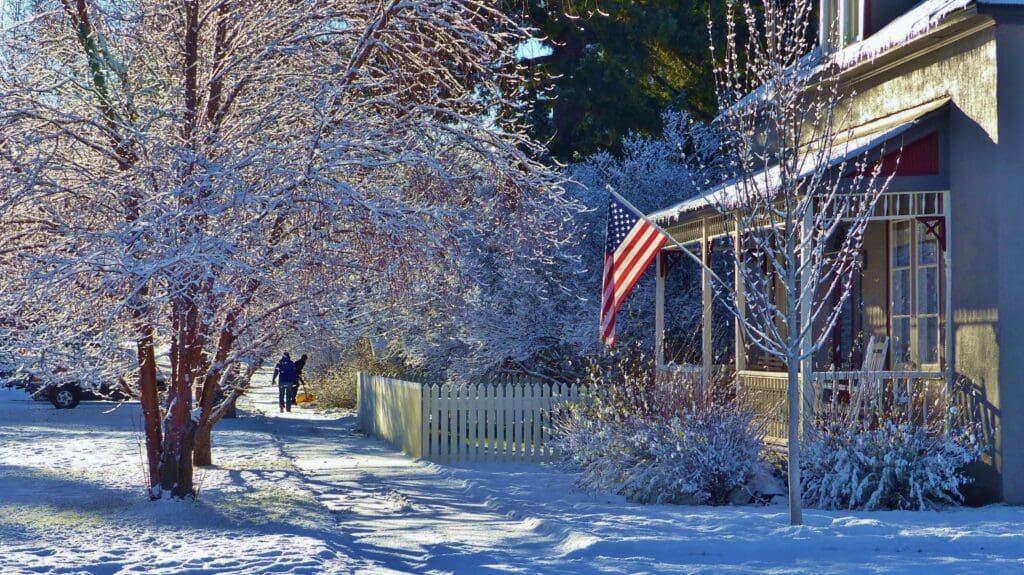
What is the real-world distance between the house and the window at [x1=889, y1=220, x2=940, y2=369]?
20mm


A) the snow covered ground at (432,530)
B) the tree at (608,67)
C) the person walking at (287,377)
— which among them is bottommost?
the snow covered ground at (432,530)

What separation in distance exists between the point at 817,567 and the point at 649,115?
1738cm

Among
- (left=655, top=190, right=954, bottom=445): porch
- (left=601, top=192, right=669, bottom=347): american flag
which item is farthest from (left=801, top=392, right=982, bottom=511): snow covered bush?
(left=601, top=192, right=669, bottom=347): american flag

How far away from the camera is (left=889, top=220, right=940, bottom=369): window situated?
13.8 meters

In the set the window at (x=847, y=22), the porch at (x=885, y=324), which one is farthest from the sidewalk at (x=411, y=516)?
the window at (x=847, y=22)

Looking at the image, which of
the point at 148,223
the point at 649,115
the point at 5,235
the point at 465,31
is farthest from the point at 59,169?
the point at 649,115

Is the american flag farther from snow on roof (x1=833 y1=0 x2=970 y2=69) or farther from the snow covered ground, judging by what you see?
snow on roof (x1=833 y1=0 x2=970 y2=69)

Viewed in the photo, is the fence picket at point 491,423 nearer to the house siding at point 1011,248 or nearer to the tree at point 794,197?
the tree at point 794,197

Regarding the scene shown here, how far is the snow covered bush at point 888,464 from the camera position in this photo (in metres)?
11.5

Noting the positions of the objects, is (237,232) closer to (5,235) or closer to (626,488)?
(5,235)

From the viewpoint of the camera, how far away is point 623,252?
507 inches

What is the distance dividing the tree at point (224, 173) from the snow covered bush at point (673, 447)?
90.0 inches

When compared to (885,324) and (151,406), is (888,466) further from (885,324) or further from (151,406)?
(151,406)

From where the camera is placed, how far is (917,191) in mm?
12578
